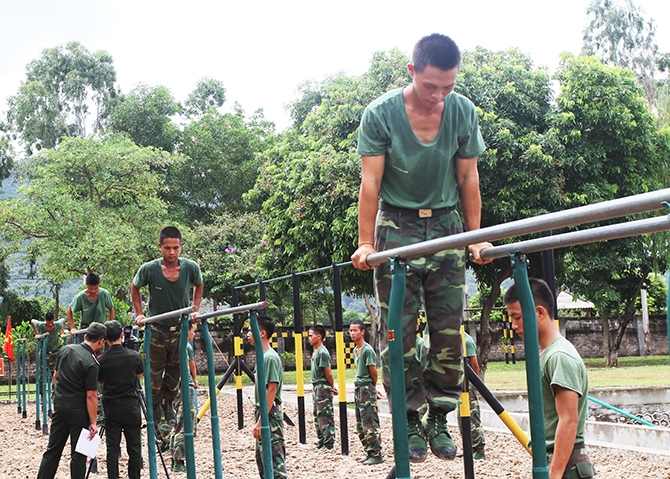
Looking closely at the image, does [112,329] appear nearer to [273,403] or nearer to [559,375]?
[273,403]

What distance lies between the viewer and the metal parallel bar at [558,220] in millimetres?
1801

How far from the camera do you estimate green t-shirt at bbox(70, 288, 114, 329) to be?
9.66 m

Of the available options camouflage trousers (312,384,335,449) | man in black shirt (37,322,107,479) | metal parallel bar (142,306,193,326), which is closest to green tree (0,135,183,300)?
camouflage trousers (312,384,335,449)

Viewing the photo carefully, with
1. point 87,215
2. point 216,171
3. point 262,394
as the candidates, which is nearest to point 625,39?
point 216,171

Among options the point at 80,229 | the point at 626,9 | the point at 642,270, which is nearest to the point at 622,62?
the point at 626,9

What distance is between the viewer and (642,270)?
26.1 m

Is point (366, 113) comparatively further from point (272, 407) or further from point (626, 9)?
point (626, 9)

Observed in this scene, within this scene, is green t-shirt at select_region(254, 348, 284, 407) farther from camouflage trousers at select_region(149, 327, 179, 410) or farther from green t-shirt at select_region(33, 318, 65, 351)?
green t-shirt at select_region(33, 318, 65, 351)

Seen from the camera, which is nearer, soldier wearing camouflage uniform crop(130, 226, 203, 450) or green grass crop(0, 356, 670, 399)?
soldier wearing camouflage uniform crop(130, 226, 203, 450)

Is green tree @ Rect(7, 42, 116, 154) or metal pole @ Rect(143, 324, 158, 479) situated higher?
green tree @ Rect(7, 42, 116, 154)

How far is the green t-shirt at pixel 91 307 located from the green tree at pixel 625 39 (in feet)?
90.6

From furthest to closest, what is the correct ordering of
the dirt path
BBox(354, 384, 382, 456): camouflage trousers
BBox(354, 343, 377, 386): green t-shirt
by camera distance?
1. BBox(354, 343, 377, 386): green t-shirt
2. BBox(354, 384, 382, 456): camouflage trousers
3. the dirt path

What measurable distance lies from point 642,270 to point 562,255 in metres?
12.1

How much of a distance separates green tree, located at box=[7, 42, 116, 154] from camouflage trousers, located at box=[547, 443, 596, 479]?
113 feet
